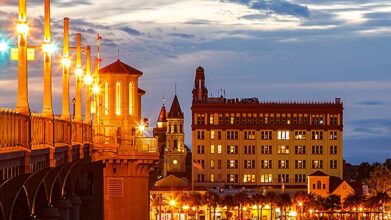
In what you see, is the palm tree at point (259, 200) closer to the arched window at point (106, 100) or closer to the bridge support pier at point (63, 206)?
the arched window at point (106, 100)

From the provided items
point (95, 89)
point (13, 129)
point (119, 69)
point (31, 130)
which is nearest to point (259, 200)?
point (119, 69)

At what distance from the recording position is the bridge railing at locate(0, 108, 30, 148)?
3444 centimetres

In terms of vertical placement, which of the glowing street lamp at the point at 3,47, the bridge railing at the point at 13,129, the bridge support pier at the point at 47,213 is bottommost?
the bridge support pier at the point at 47,213

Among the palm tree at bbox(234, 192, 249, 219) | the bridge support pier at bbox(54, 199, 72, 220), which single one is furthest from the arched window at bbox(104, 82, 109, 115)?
the palm tree at bbox(234, 192, 249, 219)

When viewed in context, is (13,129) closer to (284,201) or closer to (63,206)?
(63,206)

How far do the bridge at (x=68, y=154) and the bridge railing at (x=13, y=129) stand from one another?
0.09 feet

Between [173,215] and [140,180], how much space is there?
83.3 m

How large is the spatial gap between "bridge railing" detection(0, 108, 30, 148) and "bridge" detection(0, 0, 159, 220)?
0.09ft

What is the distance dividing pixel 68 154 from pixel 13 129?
1467 cm

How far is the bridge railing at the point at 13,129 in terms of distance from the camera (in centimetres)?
3444

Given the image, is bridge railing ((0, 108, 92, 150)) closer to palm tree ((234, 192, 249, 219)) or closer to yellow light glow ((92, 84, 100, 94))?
yellow light glow ((92, 84, 100, 94))

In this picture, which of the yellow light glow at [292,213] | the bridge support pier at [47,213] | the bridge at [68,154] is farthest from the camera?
the yellow light glow at [292,213]

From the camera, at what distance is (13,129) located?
3616cm

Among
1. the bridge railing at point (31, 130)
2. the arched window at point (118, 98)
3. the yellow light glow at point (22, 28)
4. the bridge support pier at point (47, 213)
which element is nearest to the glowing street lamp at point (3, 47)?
the yellow light glow at point (22, 28)
